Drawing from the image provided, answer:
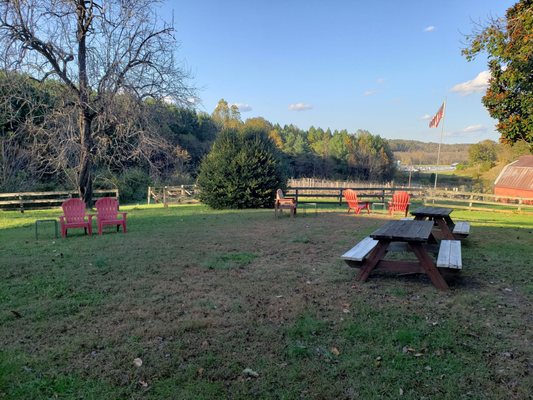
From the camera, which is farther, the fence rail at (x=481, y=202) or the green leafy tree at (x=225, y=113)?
the green leafy tree at (x=225, y=113)

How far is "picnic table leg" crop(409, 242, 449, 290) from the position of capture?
4.59m

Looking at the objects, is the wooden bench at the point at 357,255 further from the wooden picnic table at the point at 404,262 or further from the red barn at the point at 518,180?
the red barn at the point at 518,180

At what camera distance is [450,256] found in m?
4.81

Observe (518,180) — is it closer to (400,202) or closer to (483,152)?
(483,152)

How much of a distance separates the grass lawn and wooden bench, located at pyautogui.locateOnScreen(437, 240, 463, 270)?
38 cm

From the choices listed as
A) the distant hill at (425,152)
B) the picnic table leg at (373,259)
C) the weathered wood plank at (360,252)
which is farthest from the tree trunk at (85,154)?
the distant hill at (425,152)

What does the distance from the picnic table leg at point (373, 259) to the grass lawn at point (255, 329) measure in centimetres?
13

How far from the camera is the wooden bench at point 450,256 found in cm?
441

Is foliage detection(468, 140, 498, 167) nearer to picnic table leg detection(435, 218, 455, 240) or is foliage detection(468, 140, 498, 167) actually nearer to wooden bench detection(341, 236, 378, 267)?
picnic table leg detection(435, 218, 455, 240)

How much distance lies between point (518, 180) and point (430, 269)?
41.7 metres

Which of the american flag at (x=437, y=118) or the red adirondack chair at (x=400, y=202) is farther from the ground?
the american flag at (x=437, y=118)

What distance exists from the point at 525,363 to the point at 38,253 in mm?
7361

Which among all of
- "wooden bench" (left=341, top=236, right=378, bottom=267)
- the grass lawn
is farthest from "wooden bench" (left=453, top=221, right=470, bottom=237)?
"wooden bench" (left=341, top=236, right=378, bottom=267)

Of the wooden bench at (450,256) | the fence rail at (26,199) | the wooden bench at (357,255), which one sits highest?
the wooden bench at (450,256)
